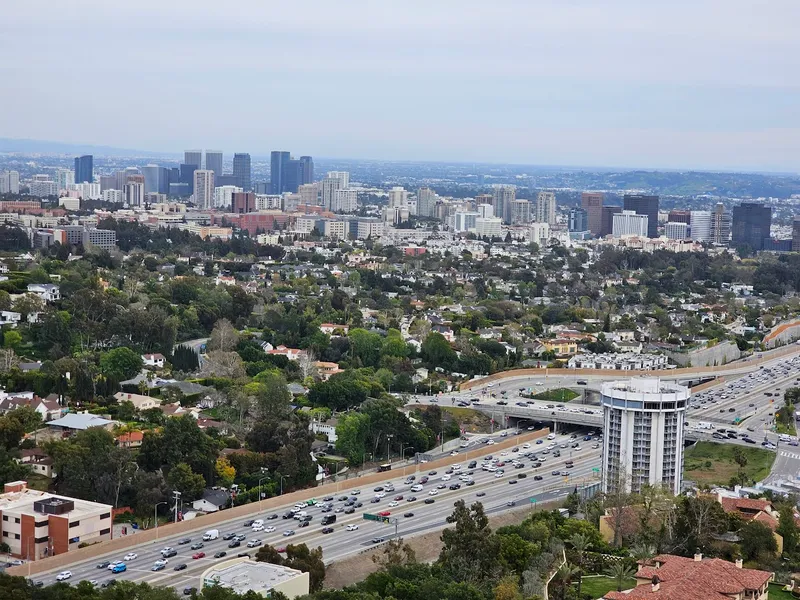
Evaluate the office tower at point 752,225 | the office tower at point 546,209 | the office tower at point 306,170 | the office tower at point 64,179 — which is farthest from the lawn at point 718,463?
the office tower at point 306,170

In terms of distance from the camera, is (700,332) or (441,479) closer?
(441,479)

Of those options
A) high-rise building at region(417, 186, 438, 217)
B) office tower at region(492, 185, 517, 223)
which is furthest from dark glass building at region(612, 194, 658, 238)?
high-rise building at region(417, 186, 438, 217)

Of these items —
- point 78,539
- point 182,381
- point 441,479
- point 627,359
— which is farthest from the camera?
point 627,359

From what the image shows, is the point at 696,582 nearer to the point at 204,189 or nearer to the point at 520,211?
the point at 520,211

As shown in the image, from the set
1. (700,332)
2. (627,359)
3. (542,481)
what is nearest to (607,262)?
(700,332)

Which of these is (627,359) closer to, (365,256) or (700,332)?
(700,332)
